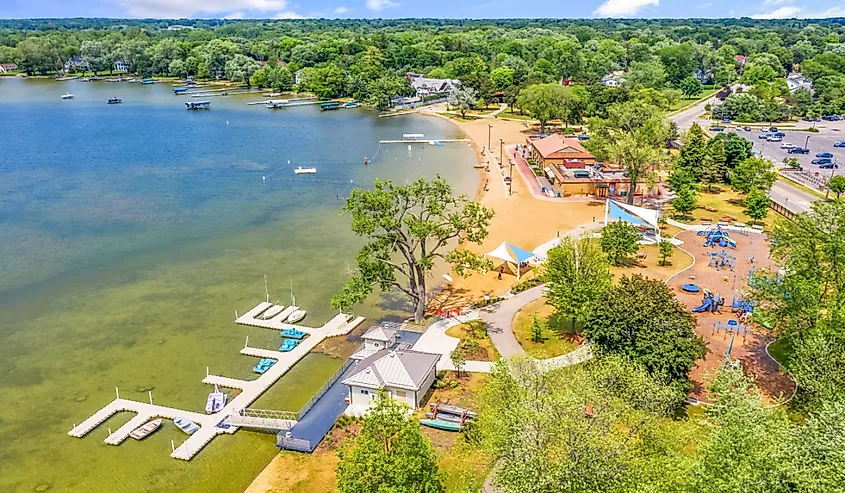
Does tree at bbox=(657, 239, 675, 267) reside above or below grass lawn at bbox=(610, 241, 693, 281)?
above

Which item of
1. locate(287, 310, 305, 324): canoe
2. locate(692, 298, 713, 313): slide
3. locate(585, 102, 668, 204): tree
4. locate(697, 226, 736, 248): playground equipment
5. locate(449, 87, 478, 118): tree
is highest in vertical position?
locate(449, 87, 478, 118): tree

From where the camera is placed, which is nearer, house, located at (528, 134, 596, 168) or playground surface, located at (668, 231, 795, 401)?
playground surface, located at (668, 231, 795, 401)

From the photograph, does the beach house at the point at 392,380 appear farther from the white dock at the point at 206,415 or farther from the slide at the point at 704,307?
the slide at the point at 704,307

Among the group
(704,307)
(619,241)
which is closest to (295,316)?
(619,241)

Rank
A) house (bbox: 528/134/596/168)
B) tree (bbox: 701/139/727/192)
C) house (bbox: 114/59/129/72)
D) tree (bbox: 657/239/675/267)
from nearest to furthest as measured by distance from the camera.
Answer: tree (bbox: 657/239/675/267), tree (bbox: 701/139/727/192), house (bbox: 528/134/596/168), house (bbox: 114/59/129/72)

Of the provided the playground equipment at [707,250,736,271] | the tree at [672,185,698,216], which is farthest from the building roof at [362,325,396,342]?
the tree at [672,185,698,216]

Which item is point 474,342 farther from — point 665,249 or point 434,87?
point 434,87

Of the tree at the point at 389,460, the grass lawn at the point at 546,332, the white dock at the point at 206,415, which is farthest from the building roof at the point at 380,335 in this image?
the tree at the point at 389,460

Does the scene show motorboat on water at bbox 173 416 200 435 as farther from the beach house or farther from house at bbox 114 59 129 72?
house at bbox 114 59 129 72

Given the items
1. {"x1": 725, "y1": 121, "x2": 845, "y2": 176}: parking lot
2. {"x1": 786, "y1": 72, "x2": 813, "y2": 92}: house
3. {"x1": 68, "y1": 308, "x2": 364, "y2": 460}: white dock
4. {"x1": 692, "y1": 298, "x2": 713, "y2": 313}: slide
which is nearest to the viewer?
{"x1": 68, "y1": 308, "x2": 364, "y2": 460}: white dock
